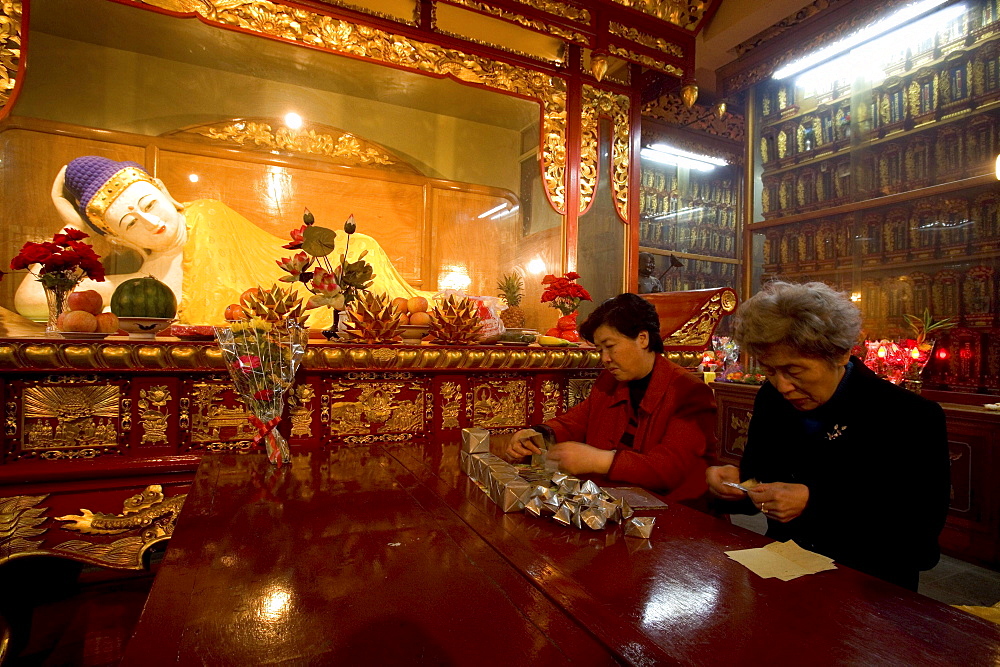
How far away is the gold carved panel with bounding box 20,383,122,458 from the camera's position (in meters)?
1.66

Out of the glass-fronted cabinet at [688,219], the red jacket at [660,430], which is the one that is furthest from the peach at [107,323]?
the glass-fronted cabinet at [688,219]

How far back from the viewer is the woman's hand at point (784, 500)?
1.01m

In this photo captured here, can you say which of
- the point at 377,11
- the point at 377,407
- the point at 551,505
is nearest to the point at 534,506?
the point at 551,505

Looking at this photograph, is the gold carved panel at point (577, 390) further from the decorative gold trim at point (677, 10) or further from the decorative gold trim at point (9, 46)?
the decorative gold trim at point (9, 46)

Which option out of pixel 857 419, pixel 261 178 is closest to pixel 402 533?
pixel 857 419

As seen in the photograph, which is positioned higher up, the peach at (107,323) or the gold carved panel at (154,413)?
the peach at (107,323)

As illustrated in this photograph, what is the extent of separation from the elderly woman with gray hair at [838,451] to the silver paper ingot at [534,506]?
0.42 m

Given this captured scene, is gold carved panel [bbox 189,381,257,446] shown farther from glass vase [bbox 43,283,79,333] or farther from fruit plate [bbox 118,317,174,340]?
glass vase [bbox 43,283,79,333]

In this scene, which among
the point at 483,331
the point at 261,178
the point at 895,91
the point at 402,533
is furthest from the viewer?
the point at 895,91

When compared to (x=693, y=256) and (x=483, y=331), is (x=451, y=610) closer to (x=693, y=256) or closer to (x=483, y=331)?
(x=483, y=331)

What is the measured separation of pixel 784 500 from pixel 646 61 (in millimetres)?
3217

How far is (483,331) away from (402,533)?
59.1 inches

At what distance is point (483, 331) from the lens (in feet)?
7.65

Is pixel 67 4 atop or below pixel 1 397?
atop
